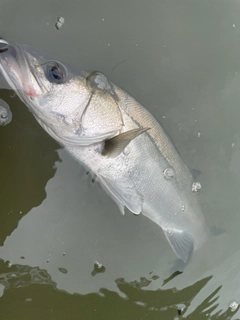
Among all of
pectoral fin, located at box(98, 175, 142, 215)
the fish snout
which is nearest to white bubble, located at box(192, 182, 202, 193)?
pectoral fin, located at box(98, 175, 142, 215)

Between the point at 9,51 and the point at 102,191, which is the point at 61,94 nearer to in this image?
the point at 9,51

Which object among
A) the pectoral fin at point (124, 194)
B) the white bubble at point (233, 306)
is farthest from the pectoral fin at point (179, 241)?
the white bubble at point (233, 306)

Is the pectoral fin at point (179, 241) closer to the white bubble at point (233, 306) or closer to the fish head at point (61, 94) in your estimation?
the white bubble at point (233, 306)

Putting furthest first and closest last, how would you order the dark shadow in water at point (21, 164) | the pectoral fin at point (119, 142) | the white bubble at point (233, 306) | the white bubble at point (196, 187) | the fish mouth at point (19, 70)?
1. the white bubble at point (233, 306)
2. the white bubble at point (196, 187)
3. the dark shadow in water at point (21, 164)
4. the pectoral fin at point (119, 142)
5. the fish mouth at point (19, 70)

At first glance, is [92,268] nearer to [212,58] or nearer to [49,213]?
[49,213]

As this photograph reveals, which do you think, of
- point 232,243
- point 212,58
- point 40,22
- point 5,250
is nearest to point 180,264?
point 232,243

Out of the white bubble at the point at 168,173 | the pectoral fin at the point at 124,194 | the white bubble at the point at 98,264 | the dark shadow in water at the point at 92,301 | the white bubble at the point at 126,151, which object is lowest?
the dark shadow in water at the point at 92,301

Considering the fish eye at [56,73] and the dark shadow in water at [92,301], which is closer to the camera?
the fish eye at [56,73]
